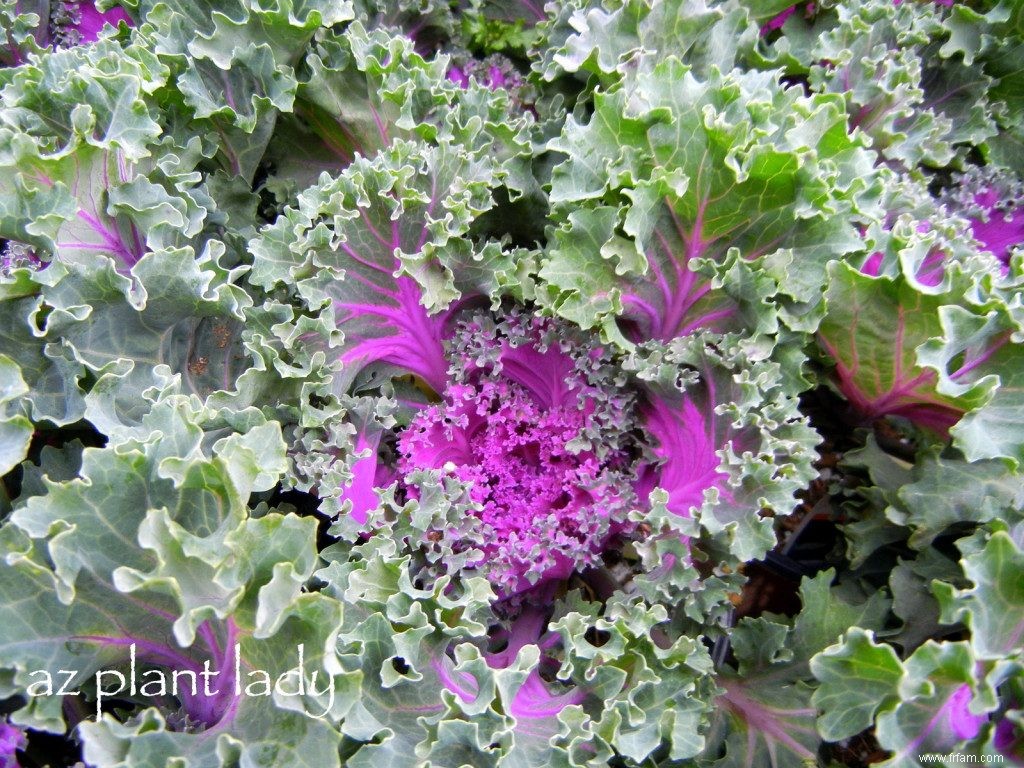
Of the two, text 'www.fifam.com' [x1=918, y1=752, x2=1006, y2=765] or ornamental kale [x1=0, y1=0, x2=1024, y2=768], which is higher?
ornamental kale [x1=0, y1=0, x2=1024, y2=768]

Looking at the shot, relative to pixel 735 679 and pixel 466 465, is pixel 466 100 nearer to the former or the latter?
pixel 466 465

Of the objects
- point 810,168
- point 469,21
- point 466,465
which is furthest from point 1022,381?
point 469,21

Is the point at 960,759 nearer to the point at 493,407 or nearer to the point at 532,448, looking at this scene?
the point at 532,448

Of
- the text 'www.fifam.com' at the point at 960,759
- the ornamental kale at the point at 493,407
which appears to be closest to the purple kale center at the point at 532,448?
the ornamental kale at the point at 493,407

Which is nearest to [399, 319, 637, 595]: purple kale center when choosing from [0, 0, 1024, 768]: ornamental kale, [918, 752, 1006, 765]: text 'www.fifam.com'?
[0, 0, 1024, 768]: ornamental kale

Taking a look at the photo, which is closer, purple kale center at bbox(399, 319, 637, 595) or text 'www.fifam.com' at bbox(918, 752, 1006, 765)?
text 'www.fifam.com' at bbox(918, 752, 1006, 765)

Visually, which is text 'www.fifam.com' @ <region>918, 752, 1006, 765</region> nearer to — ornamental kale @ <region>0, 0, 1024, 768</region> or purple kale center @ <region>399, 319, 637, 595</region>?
ornamental kale @ <region>0, 0, 1024, 768</region>
